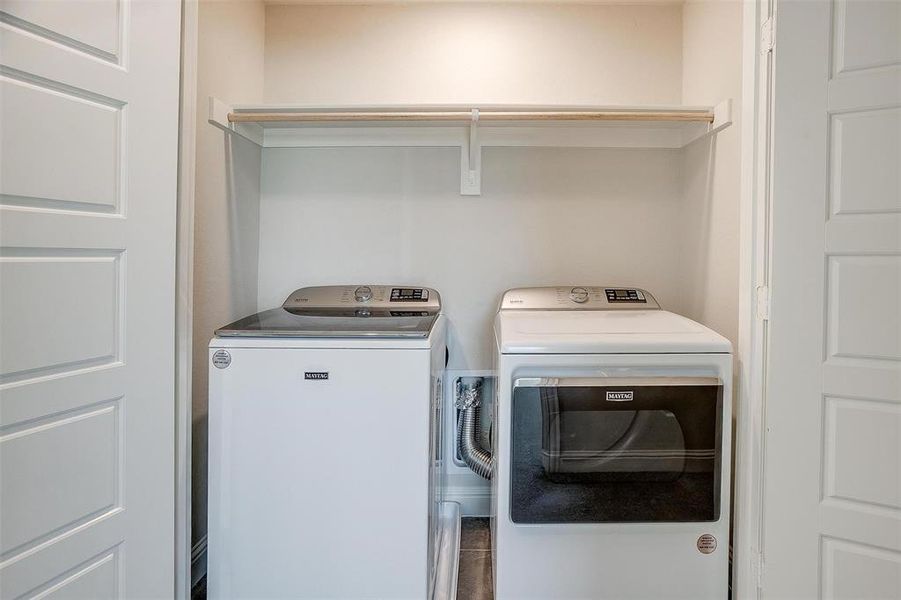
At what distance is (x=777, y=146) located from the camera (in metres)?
1.26

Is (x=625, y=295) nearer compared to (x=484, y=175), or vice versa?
(x=625, y=295)

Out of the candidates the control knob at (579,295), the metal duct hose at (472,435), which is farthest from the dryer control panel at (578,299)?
the metal duct hose at (472,435)

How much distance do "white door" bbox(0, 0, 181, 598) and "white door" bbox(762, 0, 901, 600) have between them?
1696mm

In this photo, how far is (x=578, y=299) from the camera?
6.33 ft

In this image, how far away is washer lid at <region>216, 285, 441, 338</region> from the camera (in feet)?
4.50

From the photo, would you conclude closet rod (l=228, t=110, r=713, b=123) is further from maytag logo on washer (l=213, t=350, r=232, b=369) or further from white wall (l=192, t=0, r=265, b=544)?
maytag logo on washer (l=213, t=350, r=232, b=369)

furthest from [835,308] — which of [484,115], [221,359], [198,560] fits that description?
[198,560]

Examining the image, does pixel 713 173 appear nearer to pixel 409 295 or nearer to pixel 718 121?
pixel 718 121

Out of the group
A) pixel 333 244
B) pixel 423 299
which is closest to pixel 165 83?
pixel 333 244

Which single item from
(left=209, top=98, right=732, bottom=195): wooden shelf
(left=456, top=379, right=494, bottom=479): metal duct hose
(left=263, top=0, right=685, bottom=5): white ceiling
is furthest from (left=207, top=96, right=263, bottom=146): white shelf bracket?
(left=456, top=379, right=494, bottom=479): metal duct hose

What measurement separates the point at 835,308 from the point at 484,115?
1.33 metres

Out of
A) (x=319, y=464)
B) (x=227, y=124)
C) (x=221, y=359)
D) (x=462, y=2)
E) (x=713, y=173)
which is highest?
(x=462, y=2)

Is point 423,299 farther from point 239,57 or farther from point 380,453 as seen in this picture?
point 239,57

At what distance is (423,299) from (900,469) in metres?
1.56
